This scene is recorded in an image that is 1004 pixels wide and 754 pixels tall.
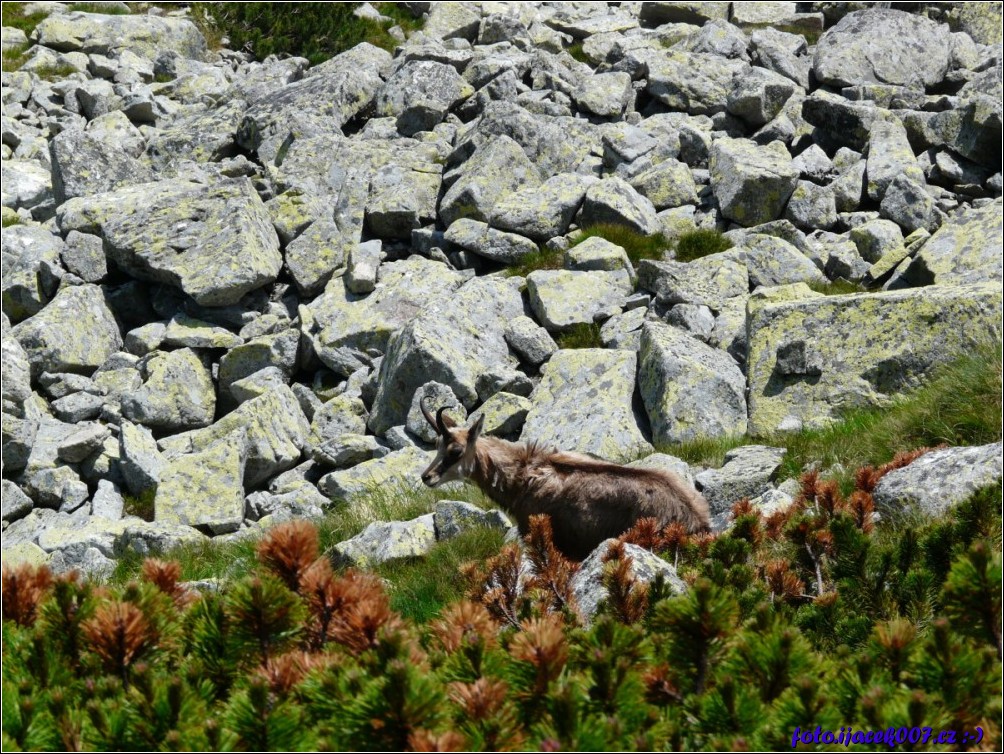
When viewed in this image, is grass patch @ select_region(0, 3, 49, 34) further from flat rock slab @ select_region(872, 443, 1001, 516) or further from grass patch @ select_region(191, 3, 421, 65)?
flat rock slab @ select_region(872, 443, 1001, 516)

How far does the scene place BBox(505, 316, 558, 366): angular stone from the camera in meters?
17.2

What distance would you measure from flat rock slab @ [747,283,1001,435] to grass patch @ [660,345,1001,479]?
909 millimetres

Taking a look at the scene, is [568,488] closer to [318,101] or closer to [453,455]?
[453,455]

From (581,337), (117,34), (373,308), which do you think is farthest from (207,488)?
(117,34)

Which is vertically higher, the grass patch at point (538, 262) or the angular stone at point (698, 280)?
the angular stone at point (698, 280)

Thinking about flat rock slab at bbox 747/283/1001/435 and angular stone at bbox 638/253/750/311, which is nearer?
flat rock slab at bbox 747/283/1001/435

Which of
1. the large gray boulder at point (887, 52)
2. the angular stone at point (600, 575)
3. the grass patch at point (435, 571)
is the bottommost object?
the grass patch at point (435, 571)

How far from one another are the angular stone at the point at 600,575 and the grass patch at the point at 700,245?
1446 cm

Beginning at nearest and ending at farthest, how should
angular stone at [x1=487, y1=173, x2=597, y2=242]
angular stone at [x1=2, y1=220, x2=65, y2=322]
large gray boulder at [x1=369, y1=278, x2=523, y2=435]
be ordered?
1. large gray boulder at [x1=369, y1=278, x2=523, y2=435]
2. angular stone at [x1=2, y1=220, x2=65, y2=322]
3. angular stone at [x1=487, y1=173, x2=597, y2=242]

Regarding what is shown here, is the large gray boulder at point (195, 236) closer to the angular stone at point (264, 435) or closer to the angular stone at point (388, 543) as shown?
the angular stone at point (264, 435)

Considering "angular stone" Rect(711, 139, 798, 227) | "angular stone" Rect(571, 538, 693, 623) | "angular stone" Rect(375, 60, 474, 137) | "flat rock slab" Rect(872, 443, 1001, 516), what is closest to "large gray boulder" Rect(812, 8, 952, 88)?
"angular stone" Rect(711, 139, 798, 227)

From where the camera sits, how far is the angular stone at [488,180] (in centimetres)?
2061

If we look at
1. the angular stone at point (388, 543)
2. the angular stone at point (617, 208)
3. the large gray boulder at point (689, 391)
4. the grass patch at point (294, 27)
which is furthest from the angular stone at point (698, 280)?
the grass patch at point (294, 27)

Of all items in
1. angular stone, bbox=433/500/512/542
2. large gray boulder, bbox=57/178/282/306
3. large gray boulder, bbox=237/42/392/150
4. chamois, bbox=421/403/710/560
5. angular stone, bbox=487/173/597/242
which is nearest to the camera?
chamois, bbox=421/403/710/560
